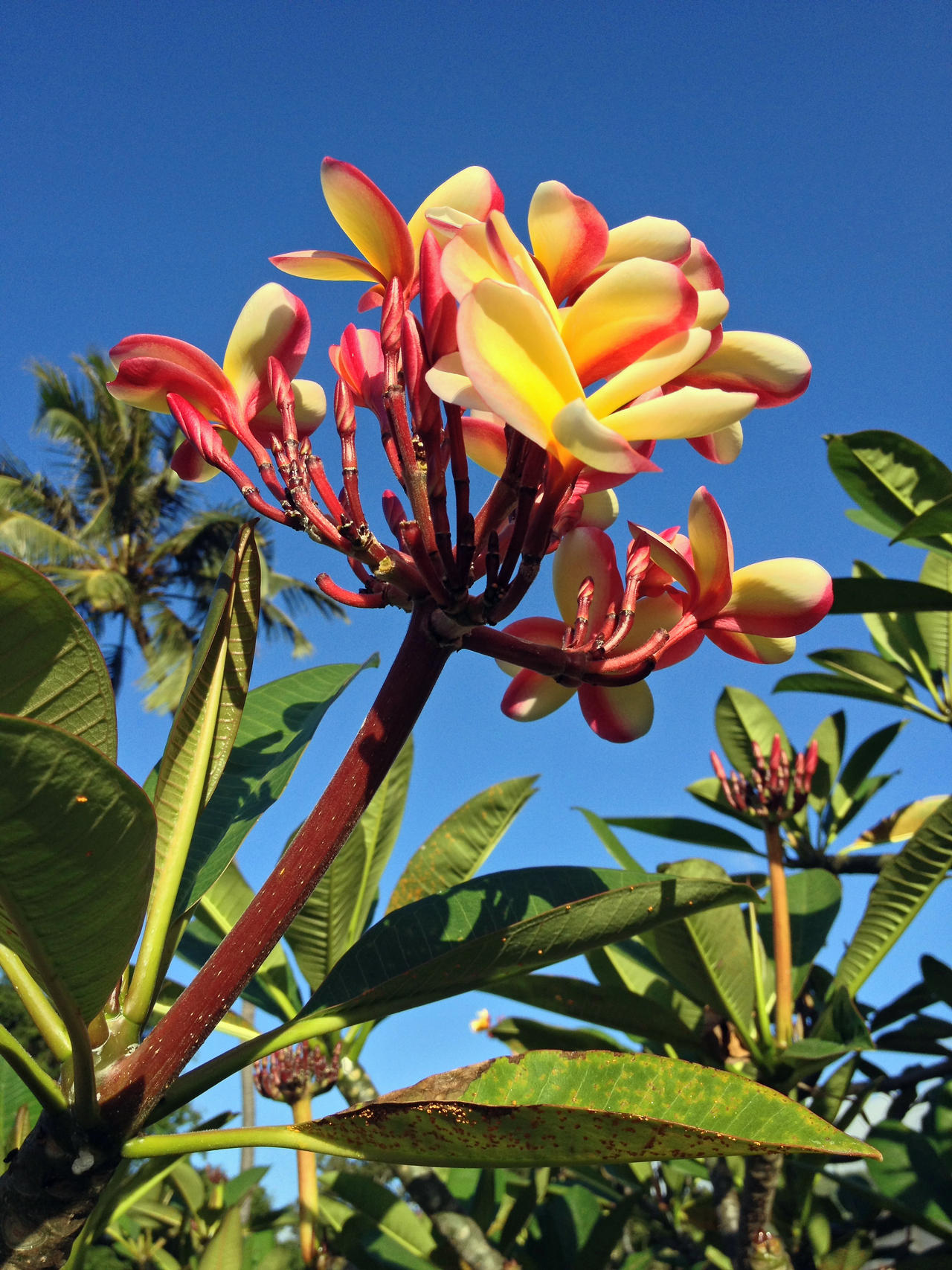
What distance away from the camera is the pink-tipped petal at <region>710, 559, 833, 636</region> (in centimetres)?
91

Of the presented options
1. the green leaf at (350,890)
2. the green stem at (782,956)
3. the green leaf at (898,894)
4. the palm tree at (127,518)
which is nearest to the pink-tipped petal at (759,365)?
the green leaf at (350,890)

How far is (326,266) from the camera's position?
1001 millimetres

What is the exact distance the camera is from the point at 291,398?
0.94m

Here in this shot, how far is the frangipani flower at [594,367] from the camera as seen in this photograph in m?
0.72

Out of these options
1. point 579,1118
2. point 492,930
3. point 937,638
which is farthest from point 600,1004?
point 937,638

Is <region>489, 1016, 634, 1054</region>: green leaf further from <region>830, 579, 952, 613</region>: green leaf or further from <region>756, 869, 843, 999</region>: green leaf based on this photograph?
<region>830, 579, 952, 613</region>: green leaf

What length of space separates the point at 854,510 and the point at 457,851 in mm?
2343

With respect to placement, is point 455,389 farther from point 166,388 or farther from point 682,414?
point 166,388

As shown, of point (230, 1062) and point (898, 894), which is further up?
point (898, 894)

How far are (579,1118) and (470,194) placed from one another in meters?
0.85

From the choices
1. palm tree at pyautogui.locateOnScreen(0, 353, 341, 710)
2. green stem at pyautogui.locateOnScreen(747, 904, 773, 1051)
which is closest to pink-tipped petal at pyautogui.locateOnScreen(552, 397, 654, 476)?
green stem at pyautogui.locateOnScreen(747, 904, 773, 1051)

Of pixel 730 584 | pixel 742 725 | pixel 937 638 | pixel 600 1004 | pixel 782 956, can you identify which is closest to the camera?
pixel 730 584

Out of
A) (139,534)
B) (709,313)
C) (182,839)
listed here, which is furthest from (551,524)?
(139,534)

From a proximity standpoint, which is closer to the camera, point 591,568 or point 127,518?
point 591,568
